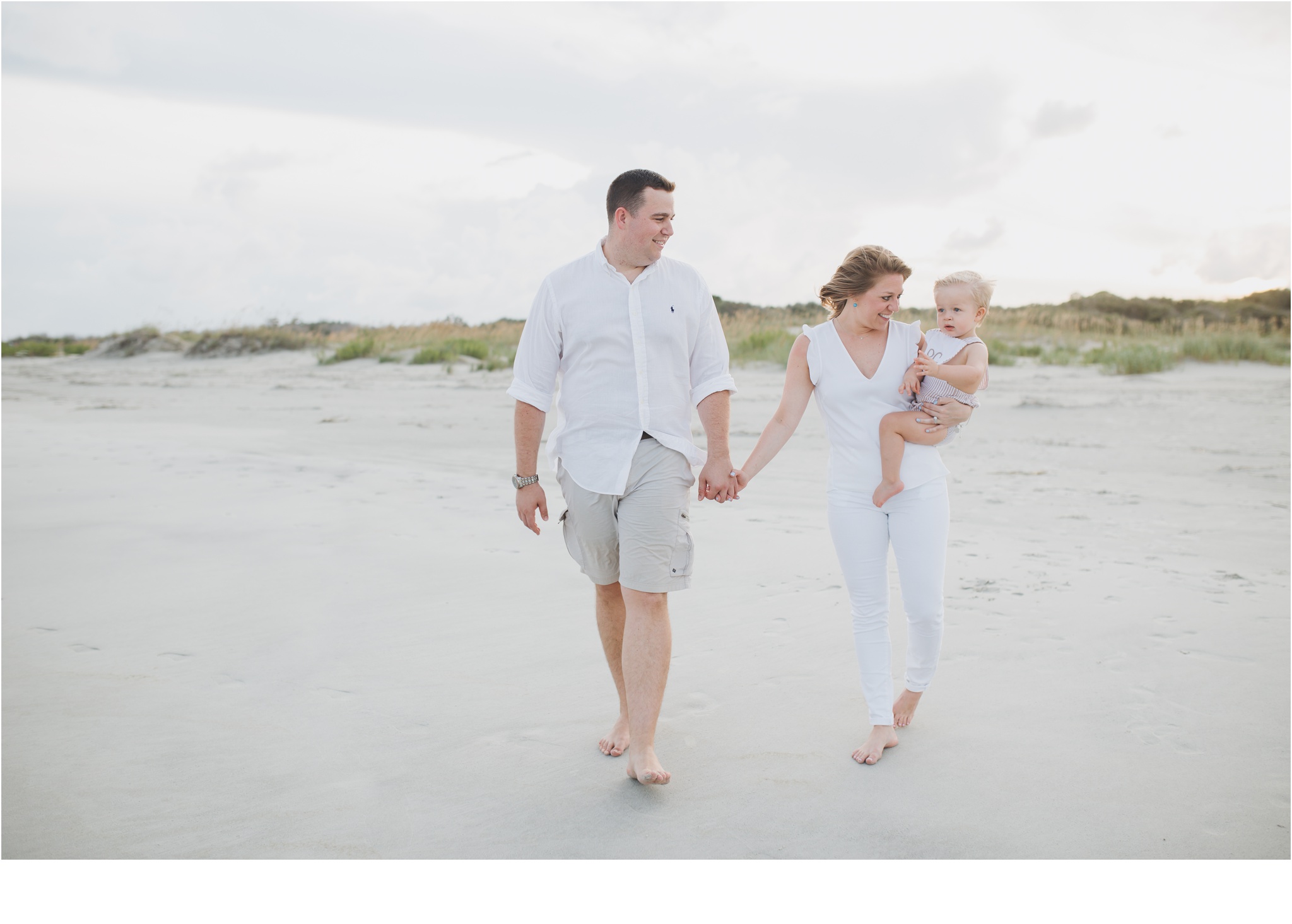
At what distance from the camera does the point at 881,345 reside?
3223 millimetres

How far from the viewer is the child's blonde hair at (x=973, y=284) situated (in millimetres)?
3217

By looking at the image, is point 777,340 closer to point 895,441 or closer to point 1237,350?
point 1237,350

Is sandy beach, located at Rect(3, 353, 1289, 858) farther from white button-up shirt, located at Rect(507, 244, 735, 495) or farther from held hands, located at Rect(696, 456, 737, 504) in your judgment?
white button-up shirt, located at Rect(507, 244, 735, 495)

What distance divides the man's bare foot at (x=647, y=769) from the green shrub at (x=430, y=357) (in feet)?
56.7

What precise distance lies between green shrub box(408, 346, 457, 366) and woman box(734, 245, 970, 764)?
55.9 ft

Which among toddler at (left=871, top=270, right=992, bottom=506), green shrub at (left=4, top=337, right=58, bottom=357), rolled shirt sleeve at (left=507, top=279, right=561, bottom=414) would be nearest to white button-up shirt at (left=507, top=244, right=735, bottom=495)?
rolled shirt sleeve at (left=507, top=279, right=561, bottom=414)

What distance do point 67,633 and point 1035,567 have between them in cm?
496

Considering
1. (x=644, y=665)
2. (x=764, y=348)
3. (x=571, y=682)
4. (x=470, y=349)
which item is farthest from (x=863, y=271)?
(x=470, y=349)

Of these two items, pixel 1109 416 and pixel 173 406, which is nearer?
pixel 1109 416

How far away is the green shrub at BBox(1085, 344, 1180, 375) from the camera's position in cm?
1565

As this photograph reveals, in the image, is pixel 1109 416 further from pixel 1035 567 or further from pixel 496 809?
pixel 496 809

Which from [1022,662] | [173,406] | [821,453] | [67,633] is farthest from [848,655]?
[173,406]

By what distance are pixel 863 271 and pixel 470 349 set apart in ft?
60.7

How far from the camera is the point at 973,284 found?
127 inches
